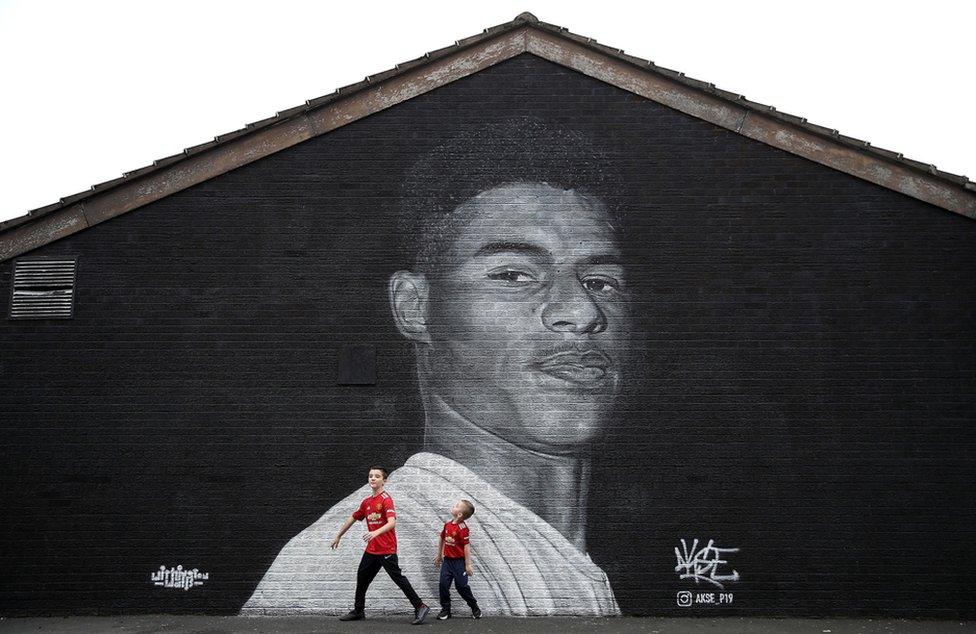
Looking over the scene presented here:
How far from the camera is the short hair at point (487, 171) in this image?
1125 centimetres

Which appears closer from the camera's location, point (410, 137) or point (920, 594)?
point (920, 594)

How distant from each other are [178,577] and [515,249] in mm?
5454

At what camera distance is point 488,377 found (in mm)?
10969

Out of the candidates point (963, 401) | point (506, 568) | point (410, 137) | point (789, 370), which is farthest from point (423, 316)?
point (963, 401)

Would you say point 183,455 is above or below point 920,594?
above

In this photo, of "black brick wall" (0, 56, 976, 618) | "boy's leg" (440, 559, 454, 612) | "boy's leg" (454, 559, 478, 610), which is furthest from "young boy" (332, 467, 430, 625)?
"black brick wall" (0, 56, 976, 618)

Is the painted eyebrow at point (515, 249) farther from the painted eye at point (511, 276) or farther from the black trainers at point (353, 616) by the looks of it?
the black trainers at point (353, 616)

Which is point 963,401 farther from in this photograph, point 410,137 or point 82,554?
point 82,554

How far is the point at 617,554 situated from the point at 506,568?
4.19 ft

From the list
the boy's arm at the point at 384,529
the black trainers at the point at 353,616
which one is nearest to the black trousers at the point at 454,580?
the boy's arm at the point at 384,529

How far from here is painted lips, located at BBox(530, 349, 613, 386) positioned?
10.9m

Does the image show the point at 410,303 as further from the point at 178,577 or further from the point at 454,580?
the point at 178,577

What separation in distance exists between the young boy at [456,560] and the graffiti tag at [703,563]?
2.39 m

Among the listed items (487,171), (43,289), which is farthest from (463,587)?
(43,289)
